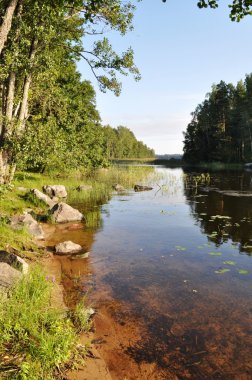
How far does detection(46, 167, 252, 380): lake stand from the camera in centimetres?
545

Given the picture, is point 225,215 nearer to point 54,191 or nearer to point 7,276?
point 54,191

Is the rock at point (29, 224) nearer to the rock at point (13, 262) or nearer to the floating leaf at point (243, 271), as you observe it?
the rock at point (13, 262)

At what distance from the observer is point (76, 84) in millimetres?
29766

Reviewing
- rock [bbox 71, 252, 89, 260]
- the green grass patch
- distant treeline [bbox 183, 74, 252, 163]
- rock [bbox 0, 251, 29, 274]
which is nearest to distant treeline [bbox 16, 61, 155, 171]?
the green grass patch

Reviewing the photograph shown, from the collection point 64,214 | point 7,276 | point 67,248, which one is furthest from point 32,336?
point 64,214

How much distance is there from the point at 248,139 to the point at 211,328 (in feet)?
219

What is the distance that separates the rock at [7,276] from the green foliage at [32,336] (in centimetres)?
19

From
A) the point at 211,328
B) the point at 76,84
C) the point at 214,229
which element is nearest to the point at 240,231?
the point at 214,229

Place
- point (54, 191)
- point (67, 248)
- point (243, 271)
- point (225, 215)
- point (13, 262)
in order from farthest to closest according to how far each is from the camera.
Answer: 1. point (54, 191)
2. point (225, 215)
3. point (67, 248)
4. point (243, 271)
5. point (13, 262)

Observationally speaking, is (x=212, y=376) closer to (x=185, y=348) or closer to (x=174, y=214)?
(x=185, y=348)

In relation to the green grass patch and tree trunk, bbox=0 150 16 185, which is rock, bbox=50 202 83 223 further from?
the green grass patch

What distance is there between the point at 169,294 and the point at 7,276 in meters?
4.15

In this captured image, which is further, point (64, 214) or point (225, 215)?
point (225, 215)

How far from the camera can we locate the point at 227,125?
7406cm
